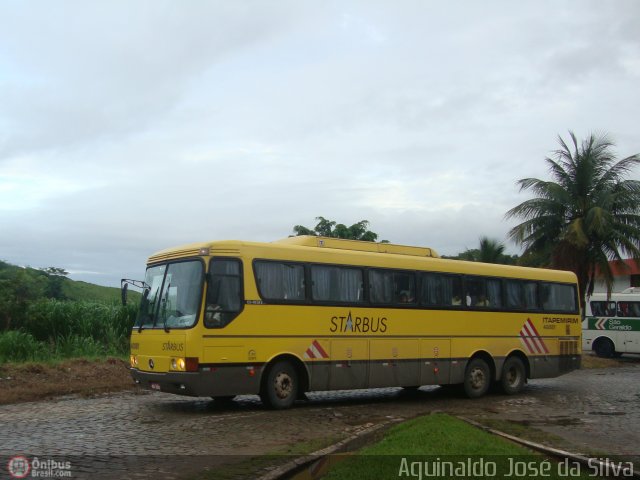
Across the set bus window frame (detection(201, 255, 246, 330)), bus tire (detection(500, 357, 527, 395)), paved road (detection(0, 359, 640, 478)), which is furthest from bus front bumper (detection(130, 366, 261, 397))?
bus tire (detection(500, 357, 527, 395))

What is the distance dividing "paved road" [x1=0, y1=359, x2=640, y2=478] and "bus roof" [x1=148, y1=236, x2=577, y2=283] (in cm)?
286

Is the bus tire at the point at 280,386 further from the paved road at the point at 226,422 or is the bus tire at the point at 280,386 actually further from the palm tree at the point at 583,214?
the palm tree at the point at 583,214

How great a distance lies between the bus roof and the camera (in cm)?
1288

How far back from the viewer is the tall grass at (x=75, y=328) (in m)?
19.3

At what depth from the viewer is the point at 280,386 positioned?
1315 cm

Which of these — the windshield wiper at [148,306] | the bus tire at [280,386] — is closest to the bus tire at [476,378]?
the bus tire at [280,386]

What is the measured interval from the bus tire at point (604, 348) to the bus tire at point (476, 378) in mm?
16263

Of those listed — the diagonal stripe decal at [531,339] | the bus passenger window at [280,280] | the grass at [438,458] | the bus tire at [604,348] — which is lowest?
the grass at [438,458]

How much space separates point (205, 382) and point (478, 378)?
7.29 meters

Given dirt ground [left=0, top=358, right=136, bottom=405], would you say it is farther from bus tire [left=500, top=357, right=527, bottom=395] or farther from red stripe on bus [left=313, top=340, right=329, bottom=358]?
bus tire [left=500, top=357, right=527, bottom=395]

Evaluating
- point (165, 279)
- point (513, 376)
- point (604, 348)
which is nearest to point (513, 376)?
point (513, 376)

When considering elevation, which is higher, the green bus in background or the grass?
the green bus in background

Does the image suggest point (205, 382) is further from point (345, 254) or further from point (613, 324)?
point (613, 324)

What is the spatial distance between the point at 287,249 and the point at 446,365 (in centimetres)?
494
